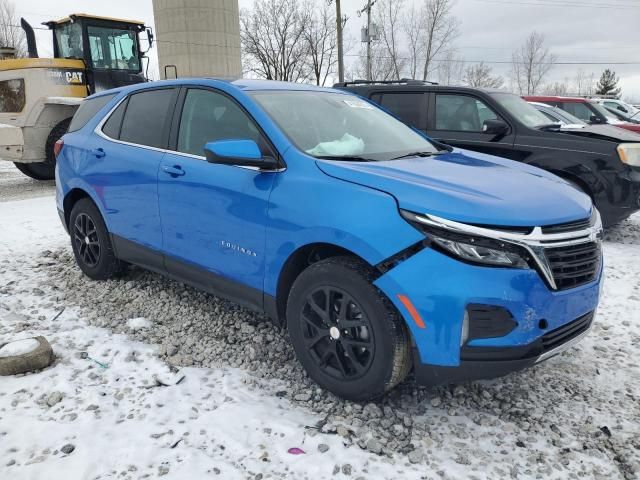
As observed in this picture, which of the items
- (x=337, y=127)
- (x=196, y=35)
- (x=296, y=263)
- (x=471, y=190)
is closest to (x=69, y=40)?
(x=337, y=127)

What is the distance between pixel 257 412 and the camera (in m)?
2.72

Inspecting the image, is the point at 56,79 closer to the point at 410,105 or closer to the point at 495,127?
the point at 410,105

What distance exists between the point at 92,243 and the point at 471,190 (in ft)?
11.3

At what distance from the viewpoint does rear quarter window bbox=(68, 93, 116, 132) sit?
178 inches

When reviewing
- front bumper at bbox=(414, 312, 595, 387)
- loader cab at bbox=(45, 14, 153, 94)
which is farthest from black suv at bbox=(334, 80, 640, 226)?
loader cab at bbox=(45, 14, 153, 94)

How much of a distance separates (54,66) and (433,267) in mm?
10611

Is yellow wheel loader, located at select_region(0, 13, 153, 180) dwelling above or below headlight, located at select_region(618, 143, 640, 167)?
above

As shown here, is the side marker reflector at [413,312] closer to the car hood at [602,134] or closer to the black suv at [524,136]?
the black suv at [524,136]

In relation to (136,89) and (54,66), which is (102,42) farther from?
(136,89)

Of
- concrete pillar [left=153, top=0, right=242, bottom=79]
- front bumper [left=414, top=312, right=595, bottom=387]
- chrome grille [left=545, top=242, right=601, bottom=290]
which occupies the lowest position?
front bumper [left=414, top=312, right=595, bottom=387]

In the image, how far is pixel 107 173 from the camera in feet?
13.5

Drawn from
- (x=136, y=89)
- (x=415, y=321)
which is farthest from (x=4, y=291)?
(x=415, y=321)

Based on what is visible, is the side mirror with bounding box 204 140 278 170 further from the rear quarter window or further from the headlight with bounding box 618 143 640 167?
the headlight with bounding box 618 143 640 167

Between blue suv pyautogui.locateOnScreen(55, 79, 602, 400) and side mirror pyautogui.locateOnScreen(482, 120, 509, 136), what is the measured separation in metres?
2.75
